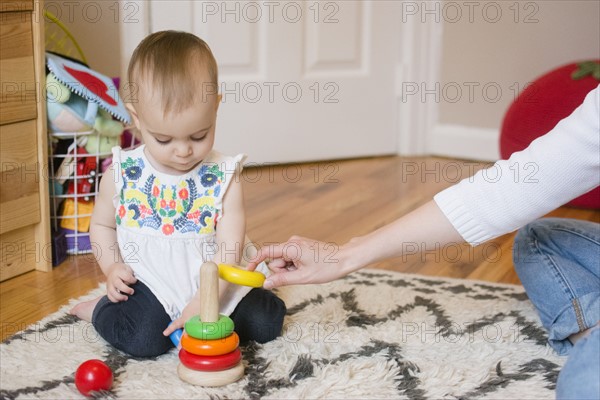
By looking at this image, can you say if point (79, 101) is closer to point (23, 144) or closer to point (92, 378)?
point (23, 144)

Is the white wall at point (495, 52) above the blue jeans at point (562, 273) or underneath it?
above

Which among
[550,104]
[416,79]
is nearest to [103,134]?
[550,104]

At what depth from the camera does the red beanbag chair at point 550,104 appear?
6.86ft

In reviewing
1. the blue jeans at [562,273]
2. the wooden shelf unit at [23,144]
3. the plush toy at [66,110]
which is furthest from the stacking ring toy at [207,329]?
the plush toy at [66,110]

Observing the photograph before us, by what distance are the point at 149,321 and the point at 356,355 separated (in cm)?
31

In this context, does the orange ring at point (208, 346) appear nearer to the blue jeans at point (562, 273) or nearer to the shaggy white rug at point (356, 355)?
the shaggy white rug at point (356, 355)

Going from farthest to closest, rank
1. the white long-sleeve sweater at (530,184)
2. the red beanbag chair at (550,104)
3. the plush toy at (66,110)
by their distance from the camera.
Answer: the red beanbag chair at (550,104), the plush toy at (66,110), the white long-sleeve sweater at (530,184)

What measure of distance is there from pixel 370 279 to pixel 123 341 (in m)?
0.54

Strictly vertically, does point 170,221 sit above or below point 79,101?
below

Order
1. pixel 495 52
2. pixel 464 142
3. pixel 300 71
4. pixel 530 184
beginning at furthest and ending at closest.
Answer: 1. pixel 464 142
2. pixel 495 52
3. pixel 300 71
4. pixel 530 184

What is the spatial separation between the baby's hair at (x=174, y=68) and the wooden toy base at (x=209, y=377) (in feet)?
1.16

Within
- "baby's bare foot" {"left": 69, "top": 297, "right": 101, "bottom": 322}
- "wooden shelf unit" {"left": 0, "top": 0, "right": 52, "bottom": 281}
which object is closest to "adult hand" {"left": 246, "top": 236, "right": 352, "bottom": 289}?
"baby's bare foot" {"left": 69, "top": 297, "right": 101, "bottom": 322}

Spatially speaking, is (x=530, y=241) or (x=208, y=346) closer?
(x=208, y=346)

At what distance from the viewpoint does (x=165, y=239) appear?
1.22m
